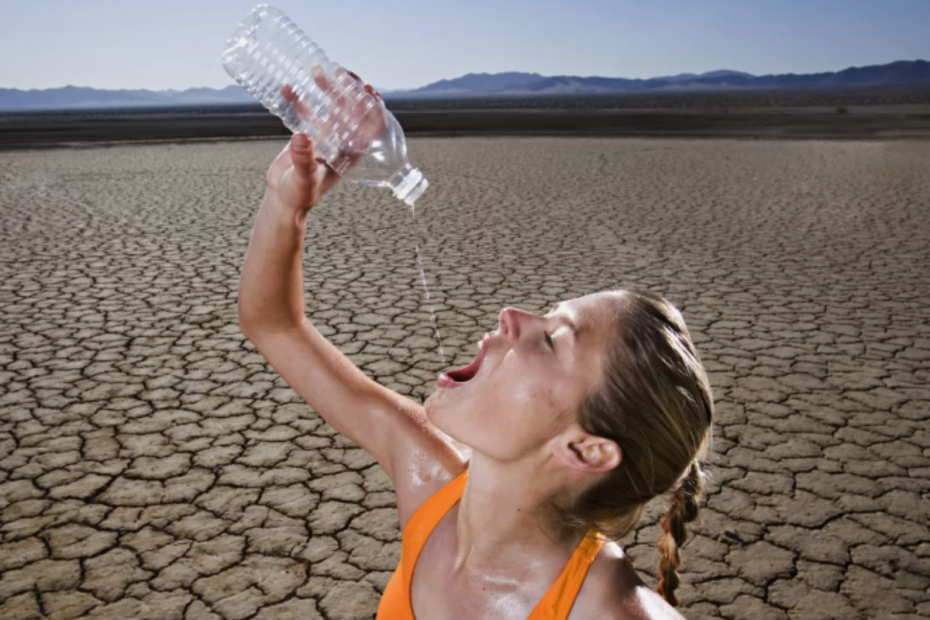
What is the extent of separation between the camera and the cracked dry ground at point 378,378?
2.74 m

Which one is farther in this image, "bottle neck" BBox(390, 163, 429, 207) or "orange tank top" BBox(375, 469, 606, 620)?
"bottle neck" BBox(390, 163, 429, 207)

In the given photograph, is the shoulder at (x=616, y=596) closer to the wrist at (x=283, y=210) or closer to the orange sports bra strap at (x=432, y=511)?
the orange sports bra strap at (x=432, y=511)

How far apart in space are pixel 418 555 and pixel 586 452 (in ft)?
1.25

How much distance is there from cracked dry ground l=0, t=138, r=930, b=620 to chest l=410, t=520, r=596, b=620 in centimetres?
132

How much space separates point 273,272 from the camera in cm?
145

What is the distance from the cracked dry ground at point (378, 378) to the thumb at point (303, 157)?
5.66 feet

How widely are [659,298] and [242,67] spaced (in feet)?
4.17

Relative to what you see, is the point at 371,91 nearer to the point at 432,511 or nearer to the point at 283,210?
the point at 283,210

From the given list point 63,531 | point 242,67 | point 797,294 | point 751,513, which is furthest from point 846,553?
point 797,294

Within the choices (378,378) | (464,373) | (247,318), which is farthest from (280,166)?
(378,378)

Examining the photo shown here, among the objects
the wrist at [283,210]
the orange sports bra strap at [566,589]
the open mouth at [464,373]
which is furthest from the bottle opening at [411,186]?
the orange sports bra strap at [566,589]

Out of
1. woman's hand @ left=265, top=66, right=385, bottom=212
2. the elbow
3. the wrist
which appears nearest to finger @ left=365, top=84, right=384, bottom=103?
woman's hand @ left=265, top=66, right=385, bottom=212

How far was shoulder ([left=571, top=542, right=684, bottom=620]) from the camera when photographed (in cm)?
113

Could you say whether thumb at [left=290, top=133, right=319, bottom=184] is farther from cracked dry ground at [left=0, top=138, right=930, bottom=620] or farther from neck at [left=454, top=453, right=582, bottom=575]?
cracked dry ground at [left=0, top=138, right=930, bottom=620]
